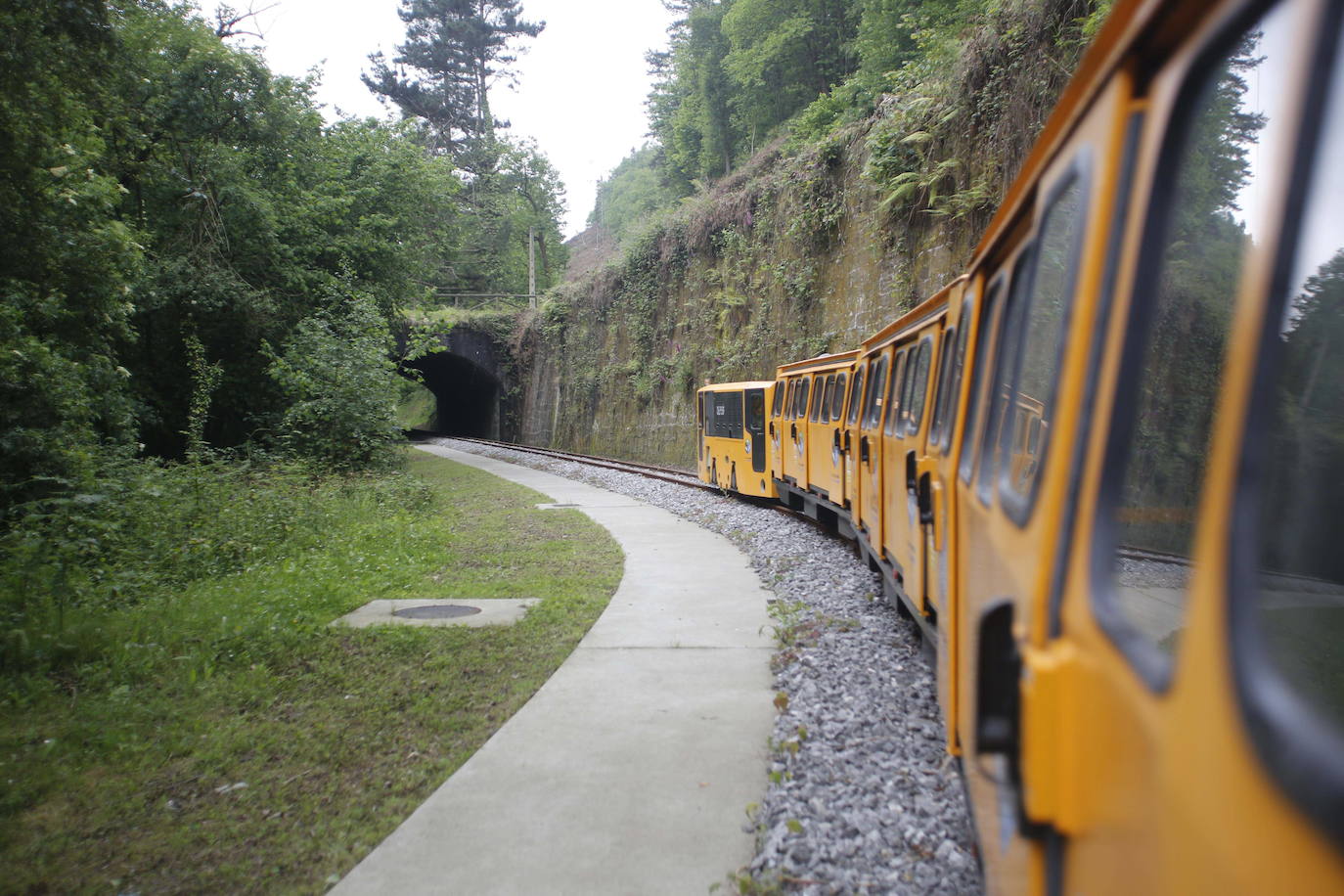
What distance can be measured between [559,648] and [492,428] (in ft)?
135

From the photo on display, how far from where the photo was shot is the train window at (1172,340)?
1310 millimetres

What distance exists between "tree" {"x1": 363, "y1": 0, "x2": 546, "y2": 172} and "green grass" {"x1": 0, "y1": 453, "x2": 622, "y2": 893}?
48227 millimetres

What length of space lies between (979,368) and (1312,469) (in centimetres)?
192

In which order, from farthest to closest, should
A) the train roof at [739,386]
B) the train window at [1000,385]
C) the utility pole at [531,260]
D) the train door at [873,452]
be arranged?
the utility pole at [531,260] → the train roof at [739,386] → the train door at [873,452] → the train window at [1000,385]

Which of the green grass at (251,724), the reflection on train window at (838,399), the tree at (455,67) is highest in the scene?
the tree at (455,67)

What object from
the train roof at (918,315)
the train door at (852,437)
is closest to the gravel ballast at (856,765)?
the train door at (852,437)

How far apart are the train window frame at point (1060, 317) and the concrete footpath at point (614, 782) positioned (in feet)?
6.63

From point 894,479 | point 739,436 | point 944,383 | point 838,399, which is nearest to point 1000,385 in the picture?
point 944,383

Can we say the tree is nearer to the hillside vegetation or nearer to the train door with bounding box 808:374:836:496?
the hillside vegetation

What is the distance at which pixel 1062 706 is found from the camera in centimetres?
145

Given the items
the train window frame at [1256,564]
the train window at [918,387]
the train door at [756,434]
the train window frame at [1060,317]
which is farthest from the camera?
the train door at [756,434]

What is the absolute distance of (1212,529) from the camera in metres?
1.07

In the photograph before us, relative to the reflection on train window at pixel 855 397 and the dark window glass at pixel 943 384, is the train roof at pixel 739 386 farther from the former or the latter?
the dark window glass at pixel 943 384

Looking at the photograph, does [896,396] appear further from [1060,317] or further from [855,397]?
[1060,317]
